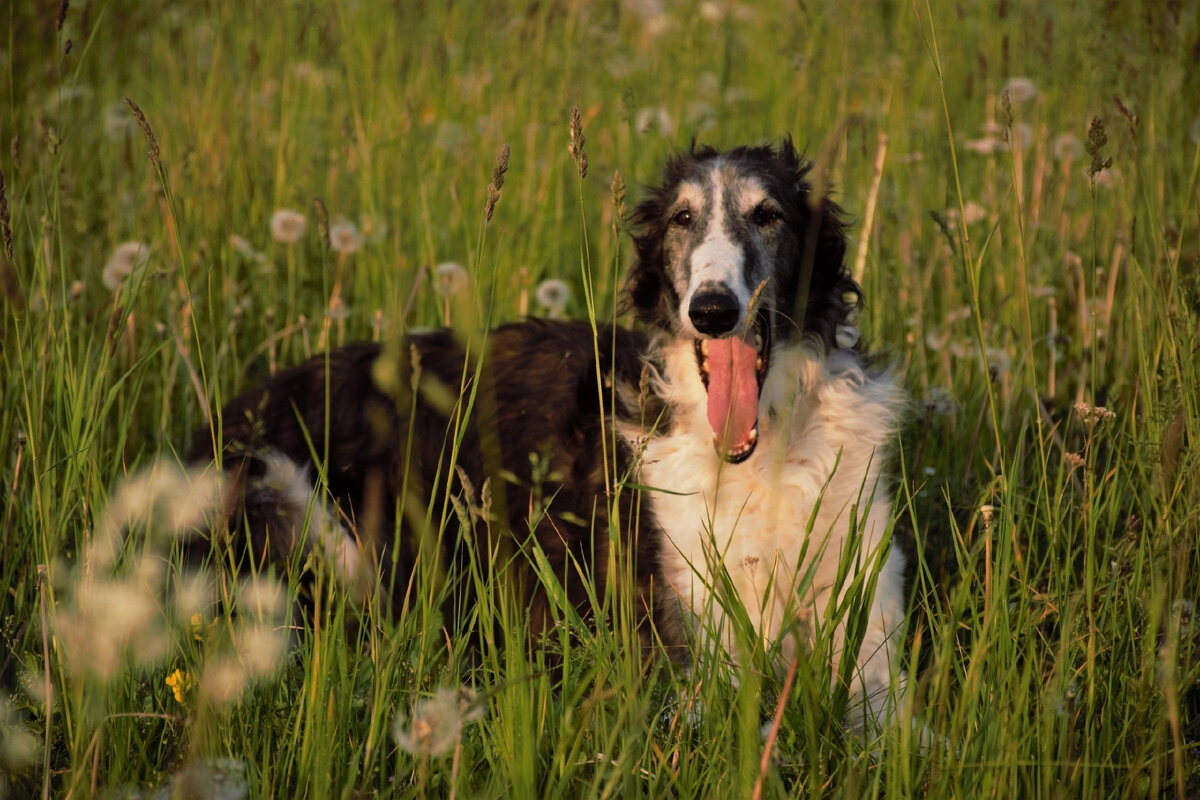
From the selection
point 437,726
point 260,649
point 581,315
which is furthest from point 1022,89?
point 437,726

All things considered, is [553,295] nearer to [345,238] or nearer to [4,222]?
[345,238]

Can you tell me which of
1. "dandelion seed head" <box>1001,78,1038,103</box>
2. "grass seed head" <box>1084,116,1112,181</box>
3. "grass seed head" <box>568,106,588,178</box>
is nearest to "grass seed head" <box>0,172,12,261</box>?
"grass seed head" <box>568,106,588,178</box>

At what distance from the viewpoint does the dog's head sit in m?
3.04

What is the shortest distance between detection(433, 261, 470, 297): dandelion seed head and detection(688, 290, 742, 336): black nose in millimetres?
1498

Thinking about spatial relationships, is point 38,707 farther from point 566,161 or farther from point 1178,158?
point 1178,158

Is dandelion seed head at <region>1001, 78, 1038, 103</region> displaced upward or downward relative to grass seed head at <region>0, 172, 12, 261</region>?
upward

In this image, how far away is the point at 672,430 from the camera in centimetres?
340

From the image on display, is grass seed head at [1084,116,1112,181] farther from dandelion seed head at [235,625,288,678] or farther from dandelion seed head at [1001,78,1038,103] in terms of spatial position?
dandelion seed head at [1001,78,1038,103]

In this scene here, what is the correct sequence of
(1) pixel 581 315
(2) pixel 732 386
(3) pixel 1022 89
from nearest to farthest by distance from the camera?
(2) pixel 732 386 < (1) pixel 581 315 < (3) pixel 1022 89

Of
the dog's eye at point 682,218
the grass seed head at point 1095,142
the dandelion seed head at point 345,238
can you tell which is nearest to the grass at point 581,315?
the grass seed head at point 1095,142

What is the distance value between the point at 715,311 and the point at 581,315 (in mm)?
2246

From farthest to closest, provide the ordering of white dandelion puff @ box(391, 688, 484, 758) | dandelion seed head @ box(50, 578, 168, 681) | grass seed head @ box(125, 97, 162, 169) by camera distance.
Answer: grass seed head @ box(125, 97, 162, 169) → dandelion seed head @ box(50, 578, 168, 681) → white dandelion puff @ box(391, 688, 484, 758)

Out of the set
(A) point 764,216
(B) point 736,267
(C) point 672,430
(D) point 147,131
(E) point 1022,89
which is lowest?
(C) point 672,430

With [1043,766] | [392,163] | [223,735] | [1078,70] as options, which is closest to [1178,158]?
[1078,70]
